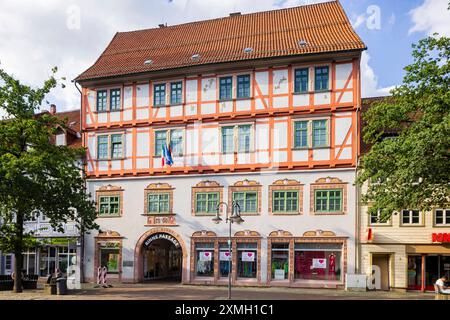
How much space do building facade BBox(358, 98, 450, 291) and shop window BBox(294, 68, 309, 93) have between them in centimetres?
383

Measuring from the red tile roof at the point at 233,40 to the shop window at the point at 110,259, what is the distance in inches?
418

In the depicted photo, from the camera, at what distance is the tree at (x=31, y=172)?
22188 mm

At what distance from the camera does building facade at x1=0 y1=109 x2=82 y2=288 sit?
32156 mm

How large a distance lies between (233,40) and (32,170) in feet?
49.9

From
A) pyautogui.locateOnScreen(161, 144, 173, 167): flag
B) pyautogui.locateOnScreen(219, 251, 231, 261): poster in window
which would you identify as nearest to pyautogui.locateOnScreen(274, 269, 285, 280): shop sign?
pyautogui.locateOnScreen(219, 251, 231, 261): poster in window

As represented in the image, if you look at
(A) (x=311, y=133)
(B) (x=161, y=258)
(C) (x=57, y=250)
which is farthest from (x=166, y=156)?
(C) (x=57, y=250)

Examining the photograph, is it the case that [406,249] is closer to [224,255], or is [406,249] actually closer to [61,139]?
[224,255]

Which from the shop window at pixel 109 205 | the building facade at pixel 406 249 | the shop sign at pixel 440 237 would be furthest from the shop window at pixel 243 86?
the shop sign at pixel 440 237

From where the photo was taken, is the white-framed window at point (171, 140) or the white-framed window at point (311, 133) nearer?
the white-framed window at point (311, 133)

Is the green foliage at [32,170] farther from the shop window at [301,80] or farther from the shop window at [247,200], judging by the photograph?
the shop window at [301,80]

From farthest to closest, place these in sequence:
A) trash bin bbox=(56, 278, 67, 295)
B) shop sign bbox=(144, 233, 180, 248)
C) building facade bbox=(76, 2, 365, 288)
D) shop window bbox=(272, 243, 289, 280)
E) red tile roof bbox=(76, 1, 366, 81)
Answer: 1. shop sign bbox=(144, 233, 180, 248)
2. red tile roof bbox=(76, 1, 366, 81)
3. shop window bbox=(272, 243, 289, 280)
4. building facade bbox=(76, 2, 365, 288)
5. trash bin bbox=(56, 278, 67, 295)

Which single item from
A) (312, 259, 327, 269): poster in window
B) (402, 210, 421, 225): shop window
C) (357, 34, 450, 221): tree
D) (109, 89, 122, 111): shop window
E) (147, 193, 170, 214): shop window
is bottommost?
(312, 259, 327, 269): poster in window

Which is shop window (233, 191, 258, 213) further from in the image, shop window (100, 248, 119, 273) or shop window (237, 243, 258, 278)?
shop window (100, 248, 119, 273)

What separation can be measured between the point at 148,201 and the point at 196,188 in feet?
10.4
